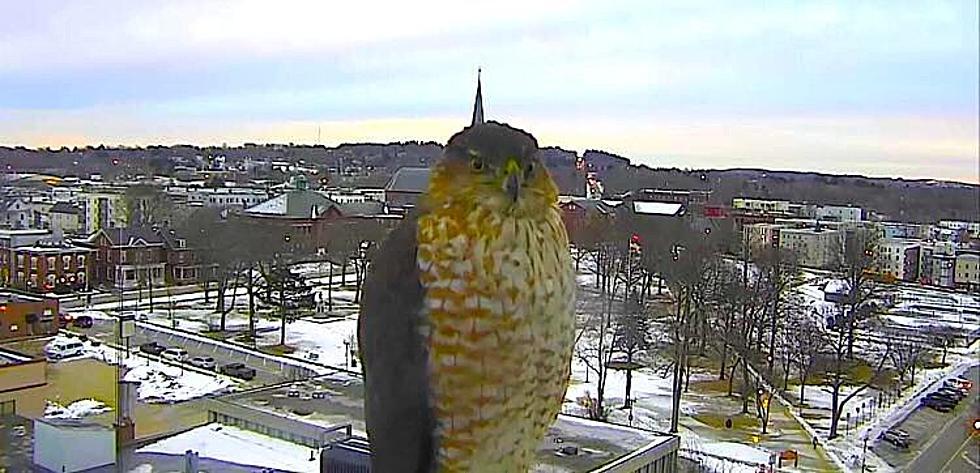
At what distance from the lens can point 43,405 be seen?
251 cm

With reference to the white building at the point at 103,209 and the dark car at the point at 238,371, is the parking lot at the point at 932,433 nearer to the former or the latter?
the dark car at the point at 238,371

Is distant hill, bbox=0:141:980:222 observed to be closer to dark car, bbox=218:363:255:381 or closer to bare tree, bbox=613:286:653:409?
bare tree, bbox=613:286:653:409

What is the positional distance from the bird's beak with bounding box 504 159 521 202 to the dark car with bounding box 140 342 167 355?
3.26m

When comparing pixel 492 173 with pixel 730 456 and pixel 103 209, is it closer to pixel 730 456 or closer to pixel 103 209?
pixel 103 209

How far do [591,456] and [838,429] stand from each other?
156 centimetres

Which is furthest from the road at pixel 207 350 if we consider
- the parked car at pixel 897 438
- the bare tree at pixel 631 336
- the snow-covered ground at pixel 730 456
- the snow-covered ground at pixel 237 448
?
the parked car at pixel 897 438

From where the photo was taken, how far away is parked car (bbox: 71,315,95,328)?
281 centimetres

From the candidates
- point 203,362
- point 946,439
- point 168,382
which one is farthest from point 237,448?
point 946,439

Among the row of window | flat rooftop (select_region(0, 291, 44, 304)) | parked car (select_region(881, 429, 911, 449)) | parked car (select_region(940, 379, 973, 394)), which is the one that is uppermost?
the row of window

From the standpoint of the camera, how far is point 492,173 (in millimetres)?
561

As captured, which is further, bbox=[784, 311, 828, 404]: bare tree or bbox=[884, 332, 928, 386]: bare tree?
bbox=[784, 311, 828, 404]: bare tree

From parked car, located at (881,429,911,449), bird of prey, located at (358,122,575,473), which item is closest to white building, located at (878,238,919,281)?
parked car, located at (881,429,911,449)

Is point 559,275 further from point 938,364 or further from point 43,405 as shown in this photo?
point 938,364

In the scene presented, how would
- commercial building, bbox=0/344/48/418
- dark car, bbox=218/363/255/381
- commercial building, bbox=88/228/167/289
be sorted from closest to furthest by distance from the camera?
commercial building, bbox=0/344/48/418 → commercial building, bbox=88/228/167/289 → dark car, bbox=218/363/255/381
